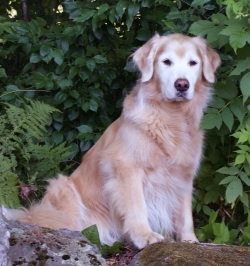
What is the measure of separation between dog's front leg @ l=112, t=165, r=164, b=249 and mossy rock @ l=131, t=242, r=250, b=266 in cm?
75

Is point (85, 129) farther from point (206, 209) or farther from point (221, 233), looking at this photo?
point (221, 233)

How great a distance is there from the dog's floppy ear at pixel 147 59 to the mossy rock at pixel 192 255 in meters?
1.56

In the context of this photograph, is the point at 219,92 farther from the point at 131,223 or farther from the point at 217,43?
the point at 131,223

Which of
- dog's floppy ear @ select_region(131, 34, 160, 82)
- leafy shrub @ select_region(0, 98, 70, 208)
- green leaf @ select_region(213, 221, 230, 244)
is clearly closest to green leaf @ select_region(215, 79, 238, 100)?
dog's floppy ear @ select_region(131, 34, 160, 82)

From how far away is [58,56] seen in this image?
15.0ft

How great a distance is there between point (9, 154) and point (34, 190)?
0.42 metres

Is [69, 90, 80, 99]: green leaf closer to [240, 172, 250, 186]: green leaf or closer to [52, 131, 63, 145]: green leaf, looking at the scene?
[52, 131, 63, 145]: green leaf

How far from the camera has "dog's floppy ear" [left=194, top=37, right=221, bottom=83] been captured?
152 inches

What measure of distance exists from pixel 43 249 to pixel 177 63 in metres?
1.94

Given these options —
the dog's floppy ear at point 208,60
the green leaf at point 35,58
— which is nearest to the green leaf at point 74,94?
the green leaf at point 35,58

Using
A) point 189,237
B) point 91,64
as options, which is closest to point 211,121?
point 189,237

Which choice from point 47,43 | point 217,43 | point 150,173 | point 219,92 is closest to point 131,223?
point 150,173

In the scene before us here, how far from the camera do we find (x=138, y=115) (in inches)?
145

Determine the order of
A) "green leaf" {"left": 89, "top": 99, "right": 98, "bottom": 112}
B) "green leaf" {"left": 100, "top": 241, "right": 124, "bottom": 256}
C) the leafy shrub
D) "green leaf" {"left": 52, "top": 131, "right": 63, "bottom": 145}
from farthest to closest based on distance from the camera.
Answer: "green leaf" {"left": 52, "top": 131, "right": 63, "bottom": 145}
"green leaf" {"left": 89, "top": 99, "right": 98, "bottom": 112}
the leafy shrub
"green leaf" {"left": 100, "top": 241, "right": 124, "bottom": 256}
